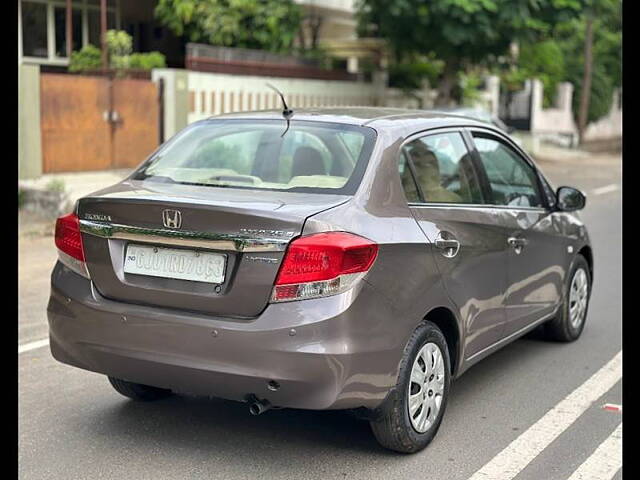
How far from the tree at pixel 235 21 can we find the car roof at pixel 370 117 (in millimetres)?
12725

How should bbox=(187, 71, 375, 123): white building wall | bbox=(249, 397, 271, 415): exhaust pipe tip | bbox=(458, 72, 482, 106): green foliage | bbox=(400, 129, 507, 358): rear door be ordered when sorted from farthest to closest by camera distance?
bbox=(458, 72, 482, 106): green foliage < bbox=(187, 71, 375, 123): white building wall < bbox=(400, 129, 507, 358): rear door < bbox=(249, 397, 271, 415): exhaust pipe tip

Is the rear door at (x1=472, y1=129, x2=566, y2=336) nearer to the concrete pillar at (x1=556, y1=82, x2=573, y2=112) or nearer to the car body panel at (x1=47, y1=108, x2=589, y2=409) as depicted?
the car body panel at (x1=47, y1=108, x2=589, y2=409)

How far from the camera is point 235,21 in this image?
57.3ft

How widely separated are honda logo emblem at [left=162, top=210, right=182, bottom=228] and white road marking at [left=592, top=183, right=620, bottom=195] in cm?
1498

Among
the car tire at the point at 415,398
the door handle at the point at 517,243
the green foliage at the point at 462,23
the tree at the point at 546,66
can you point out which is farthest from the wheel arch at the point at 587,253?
the tree at the point at 546,66

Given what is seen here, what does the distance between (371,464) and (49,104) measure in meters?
10.2

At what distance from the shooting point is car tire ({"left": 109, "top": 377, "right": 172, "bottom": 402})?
4832 millimetres

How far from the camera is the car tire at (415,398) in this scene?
4.11 m

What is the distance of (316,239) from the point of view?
3834 millimetres

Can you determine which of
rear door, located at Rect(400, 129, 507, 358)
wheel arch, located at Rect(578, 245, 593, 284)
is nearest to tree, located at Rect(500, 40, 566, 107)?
wheel arch, located at Rect(578, 245, 593, 284)

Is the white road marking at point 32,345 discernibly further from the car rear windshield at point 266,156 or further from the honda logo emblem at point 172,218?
the honda logo emblem at point 172,218

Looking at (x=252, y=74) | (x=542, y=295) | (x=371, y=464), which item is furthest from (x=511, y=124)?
(x=371, y=464)
